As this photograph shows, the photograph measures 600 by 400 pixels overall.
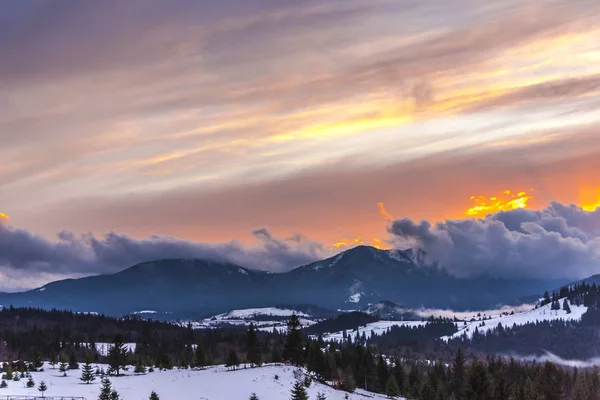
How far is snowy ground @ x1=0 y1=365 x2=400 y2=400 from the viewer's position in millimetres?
133375

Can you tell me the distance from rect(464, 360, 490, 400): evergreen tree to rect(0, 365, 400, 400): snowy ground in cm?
4800

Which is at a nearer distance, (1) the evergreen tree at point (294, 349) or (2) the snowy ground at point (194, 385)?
(2) the snowy ground at point (194, 385)

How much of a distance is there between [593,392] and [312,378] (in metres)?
76.7

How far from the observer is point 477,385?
103500mm

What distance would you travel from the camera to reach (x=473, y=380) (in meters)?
104

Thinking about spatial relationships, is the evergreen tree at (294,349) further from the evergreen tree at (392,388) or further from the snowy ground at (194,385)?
the snowy ground at (194,385)

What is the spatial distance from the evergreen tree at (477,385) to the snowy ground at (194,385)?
48.0m

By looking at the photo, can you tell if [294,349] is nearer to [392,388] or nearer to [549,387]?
[392,388]

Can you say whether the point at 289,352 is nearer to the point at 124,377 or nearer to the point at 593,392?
the point at 124,377

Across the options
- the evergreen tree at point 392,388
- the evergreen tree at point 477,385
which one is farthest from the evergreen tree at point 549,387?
the evergreen tree at point 392,388

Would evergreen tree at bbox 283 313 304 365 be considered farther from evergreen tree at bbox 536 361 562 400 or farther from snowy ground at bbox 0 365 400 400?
evergreen tree at bbox 536 361 562 400

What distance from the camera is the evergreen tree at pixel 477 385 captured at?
103 m

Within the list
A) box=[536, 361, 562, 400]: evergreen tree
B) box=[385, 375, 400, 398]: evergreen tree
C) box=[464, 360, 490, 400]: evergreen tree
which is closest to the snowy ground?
box=[385, 375, 400, 398]: evergreen tree

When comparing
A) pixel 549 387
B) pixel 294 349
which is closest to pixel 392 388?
pixel 294 349
